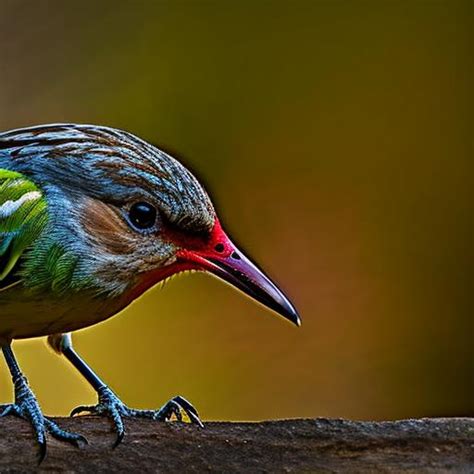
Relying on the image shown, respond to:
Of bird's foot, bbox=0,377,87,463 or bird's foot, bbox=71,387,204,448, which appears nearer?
bird's foot, bbox=0,377,87,463

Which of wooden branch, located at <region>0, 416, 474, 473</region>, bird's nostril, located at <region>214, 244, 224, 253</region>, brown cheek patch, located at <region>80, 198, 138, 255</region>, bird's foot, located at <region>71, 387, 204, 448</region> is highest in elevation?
brown cheek patch, located at <region>80, 198, 138, 255</region>

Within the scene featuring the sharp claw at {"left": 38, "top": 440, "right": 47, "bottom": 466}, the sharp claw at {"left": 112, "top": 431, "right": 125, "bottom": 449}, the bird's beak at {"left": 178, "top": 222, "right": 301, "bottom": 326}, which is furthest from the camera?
the bird's beak at {"left": 178, "top": 222, "right": 301, "bottom": 326}

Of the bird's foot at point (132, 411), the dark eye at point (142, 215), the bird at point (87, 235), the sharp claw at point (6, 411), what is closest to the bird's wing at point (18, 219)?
the bird at point (87, 235)

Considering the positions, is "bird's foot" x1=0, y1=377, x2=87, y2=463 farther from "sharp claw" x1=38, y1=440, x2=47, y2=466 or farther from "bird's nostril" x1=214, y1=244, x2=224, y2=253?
"bird's nostril" x1=214, y1=244, x2=224, y2=253

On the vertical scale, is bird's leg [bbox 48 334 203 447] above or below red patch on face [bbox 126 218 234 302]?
below

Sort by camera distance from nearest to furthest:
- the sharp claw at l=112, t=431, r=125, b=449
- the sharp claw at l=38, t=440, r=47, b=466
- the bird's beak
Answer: the sharp claw at l=38, t=440, r=47, b=466 < the sharp claw at l=112, t=431, r=125, b=449 < the bird's beak

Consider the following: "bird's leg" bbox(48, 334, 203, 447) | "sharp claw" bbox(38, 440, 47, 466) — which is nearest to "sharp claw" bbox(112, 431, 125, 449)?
"bird's leg" bbox(48, 334, 203, 447)
